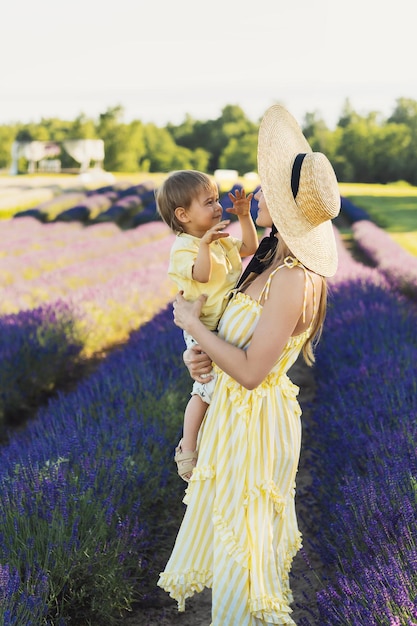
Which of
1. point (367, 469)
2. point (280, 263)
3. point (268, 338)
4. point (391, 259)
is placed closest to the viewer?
point (268, 338)

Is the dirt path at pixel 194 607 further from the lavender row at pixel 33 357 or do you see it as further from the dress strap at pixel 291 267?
the lavender row at pixel 33 357

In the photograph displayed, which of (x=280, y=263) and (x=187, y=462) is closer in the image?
(x=280, y=263)

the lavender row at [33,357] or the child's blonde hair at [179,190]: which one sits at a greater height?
the child's blonde hair at [179,190]

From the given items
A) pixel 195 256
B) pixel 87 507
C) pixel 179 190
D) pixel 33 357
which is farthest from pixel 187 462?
pixel 33 357

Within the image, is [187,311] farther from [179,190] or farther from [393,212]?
[393,212]

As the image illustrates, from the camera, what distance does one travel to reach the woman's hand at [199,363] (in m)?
2.23

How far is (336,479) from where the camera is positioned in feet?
10.1

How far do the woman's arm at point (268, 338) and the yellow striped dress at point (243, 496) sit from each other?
7 centimetres

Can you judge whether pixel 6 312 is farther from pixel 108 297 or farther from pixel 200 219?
pixel 200 219

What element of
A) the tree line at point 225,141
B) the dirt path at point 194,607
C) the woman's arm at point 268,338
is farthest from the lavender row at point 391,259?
the tree line at point 225,141

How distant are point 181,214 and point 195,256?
165 millimetres

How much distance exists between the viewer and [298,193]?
2.00 meters

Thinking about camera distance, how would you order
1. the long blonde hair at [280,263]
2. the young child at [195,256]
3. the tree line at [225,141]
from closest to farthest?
the long blonde hair at [280,263]
the young child at [195,256]
the tree line at [225,141]

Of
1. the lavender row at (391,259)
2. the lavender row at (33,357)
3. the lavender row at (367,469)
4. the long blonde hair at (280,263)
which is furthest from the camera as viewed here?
the lavender row at (391,259)
